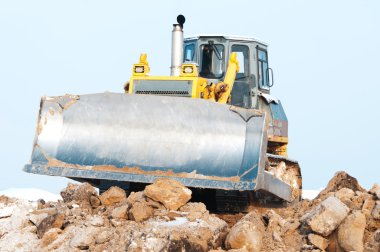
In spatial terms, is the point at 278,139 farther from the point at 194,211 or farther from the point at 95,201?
the point at 194,211

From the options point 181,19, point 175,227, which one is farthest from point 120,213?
point 181,19

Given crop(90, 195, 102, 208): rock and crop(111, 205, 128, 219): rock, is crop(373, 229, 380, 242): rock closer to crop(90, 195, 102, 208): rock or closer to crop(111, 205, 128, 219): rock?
crop(111, 205, 128, 219): rock

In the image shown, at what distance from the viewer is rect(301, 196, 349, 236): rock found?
7.92 metres

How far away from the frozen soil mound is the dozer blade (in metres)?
0.51

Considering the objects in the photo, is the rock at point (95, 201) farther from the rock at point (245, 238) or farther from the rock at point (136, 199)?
the rock at point (245, 238)

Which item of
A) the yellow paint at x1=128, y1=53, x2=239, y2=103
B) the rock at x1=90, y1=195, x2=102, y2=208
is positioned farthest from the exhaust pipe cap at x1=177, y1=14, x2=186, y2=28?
the rock at x1=90, y1=195, x2=102, y2=208

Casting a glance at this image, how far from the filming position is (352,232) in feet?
25.9

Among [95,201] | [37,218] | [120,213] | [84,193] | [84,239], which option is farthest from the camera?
[84,193]

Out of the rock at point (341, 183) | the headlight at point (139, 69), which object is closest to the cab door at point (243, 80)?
the headlight at point (139, 69)

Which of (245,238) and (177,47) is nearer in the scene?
(245,238)

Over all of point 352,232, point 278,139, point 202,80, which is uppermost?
point 202,80

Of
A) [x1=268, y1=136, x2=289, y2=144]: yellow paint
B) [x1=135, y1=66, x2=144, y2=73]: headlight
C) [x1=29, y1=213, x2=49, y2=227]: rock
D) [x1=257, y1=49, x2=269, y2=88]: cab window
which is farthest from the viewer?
[x1=257, y1=49, x2=269, y2=88]: cab window

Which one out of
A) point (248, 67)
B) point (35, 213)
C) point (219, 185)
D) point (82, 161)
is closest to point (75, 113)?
point (82, 161)

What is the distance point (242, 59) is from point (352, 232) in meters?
4.35
